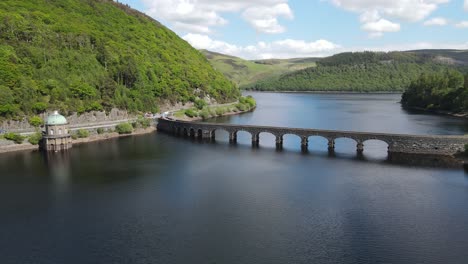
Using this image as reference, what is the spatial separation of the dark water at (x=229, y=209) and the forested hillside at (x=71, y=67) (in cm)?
3217

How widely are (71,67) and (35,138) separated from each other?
43.7m

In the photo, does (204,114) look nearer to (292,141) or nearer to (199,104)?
(199,104)

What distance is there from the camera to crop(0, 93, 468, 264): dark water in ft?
146

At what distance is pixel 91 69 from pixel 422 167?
115 m

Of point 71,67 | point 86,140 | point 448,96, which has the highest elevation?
point 71,67

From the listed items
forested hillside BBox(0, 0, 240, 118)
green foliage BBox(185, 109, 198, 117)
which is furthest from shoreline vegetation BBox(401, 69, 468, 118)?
forested hillside BBox(0, 0, 240, 118)

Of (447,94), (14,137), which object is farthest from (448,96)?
(14,137)

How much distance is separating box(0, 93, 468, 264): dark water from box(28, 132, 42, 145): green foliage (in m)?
9.59

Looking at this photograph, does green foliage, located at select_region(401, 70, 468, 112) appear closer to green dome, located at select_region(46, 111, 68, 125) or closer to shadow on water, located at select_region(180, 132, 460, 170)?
shadow on water, located at select_region(180, 132, 460, 170)

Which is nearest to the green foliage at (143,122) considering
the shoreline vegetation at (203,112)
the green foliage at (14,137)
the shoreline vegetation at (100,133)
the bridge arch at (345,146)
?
the shoreline vegetation at (100,133)

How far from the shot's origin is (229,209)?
188 ft

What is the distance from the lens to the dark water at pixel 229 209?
146 ft

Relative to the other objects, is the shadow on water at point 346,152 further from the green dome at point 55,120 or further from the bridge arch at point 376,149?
the green dome at point 55,120

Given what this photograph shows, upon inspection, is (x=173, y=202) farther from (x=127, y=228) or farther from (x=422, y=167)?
(x=422, y=167)
